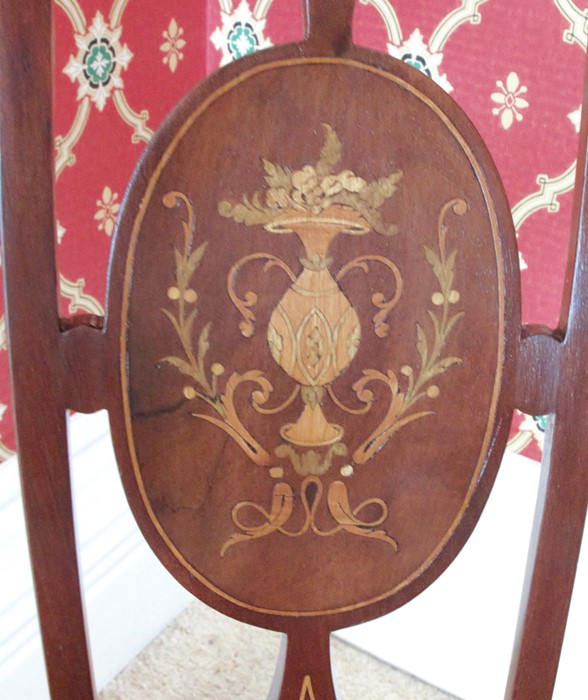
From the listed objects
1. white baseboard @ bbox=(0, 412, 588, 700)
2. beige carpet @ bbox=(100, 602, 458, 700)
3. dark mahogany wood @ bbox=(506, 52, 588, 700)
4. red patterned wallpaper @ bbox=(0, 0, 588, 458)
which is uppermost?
red patterned wallpaper @ bbox=(0, 0, 588, 458)

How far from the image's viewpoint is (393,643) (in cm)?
113

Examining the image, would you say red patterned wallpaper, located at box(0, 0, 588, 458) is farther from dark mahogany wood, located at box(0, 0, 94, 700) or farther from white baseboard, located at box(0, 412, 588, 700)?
dark mahogany wood, located at box(0, 0, 94, 700)

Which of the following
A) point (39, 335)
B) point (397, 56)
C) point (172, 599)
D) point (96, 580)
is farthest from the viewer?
point (172, 599)

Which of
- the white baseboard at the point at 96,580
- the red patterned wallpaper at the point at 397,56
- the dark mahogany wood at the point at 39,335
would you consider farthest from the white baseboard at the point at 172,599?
the dark mahogany wood at the point at 39,335

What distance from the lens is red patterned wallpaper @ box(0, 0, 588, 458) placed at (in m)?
0.82

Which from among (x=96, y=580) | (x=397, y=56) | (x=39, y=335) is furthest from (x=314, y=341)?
(x=96, y=580)

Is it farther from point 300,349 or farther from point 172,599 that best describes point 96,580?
point 300,349

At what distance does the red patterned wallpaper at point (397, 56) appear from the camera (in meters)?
0.82

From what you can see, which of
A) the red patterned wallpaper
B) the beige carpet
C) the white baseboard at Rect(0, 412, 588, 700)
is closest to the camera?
the red patterned wallpaper

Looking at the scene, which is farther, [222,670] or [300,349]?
[222,670]

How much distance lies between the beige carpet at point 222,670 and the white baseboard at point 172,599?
0.02 metres

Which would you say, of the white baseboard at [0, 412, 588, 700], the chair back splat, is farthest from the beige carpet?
the chair back splat

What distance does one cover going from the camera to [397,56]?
0.90m

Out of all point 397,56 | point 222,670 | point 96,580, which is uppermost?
point 397,56
